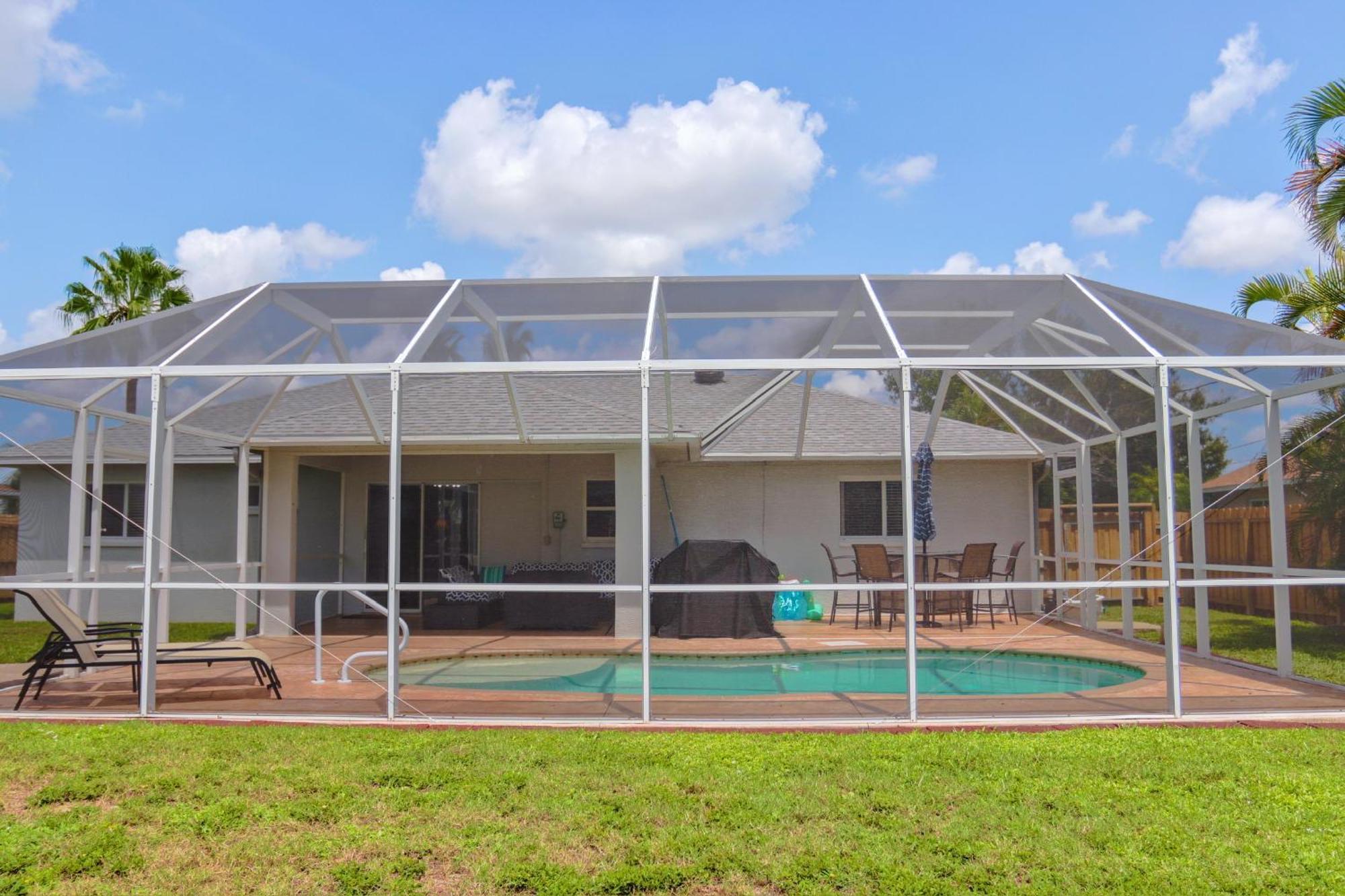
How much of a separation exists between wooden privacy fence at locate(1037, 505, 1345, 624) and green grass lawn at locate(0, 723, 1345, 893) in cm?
261

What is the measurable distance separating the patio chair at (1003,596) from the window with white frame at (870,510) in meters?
1.61

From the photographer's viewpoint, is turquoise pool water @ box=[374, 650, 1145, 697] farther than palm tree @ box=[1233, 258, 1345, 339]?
No

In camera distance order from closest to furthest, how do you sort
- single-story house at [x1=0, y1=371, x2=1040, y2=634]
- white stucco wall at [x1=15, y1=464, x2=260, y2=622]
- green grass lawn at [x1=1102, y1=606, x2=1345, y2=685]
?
green grass lawn at [x1=1102, y1=606, x2=1345, y2=685]
white stucco wall at [x1=15, y1=464, x2=260, y2=622]
single-story house at [x1=0, y1=371, x2=1040, y2=634]

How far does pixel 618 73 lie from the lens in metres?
12.6

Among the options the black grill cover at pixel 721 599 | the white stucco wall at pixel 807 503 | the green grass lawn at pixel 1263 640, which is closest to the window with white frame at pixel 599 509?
the white stucco wall at pixel 807 503

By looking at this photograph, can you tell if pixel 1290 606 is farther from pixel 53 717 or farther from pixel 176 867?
pixel 53 717

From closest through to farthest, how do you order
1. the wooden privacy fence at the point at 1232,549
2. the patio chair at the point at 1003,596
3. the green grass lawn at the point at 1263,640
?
1. the wooden privacy fence at the point at 1232,549
2. the green grass lawn at the point at 1263,640
3. the patio chair at the point at 1003,596

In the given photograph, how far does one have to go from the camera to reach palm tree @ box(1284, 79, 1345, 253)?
10.6 m

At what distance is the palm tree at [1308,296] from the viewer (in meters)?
11.4

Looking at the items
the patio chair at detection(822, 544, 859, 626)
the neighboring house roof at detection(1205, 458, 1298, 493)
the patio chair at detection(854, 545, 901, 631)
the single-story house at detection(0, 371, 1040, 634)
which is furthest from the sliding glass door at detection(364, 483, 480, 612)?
the neighboring house roof at detection(1205, 458, 1298, 493)

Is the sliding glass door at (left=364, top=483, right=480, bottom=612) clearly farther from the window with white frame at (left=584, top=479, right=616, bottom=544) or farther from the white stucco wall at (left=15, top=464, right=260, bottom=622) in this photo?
the white stucco wall at (left=15, top=464, right=260, bottom=622)

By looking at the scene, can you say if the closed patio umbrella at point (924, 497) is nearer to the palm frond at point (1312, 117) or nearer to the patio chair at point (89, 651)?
the palm frond at point (1312, 117)

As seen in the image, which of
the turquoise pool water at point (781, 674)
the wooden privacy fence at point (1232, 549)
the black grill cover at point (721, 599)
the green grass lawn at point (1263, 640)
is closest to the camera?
the wooden privacy fence at point (1232, 549)

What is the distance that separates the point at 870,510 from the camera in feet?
50.2
